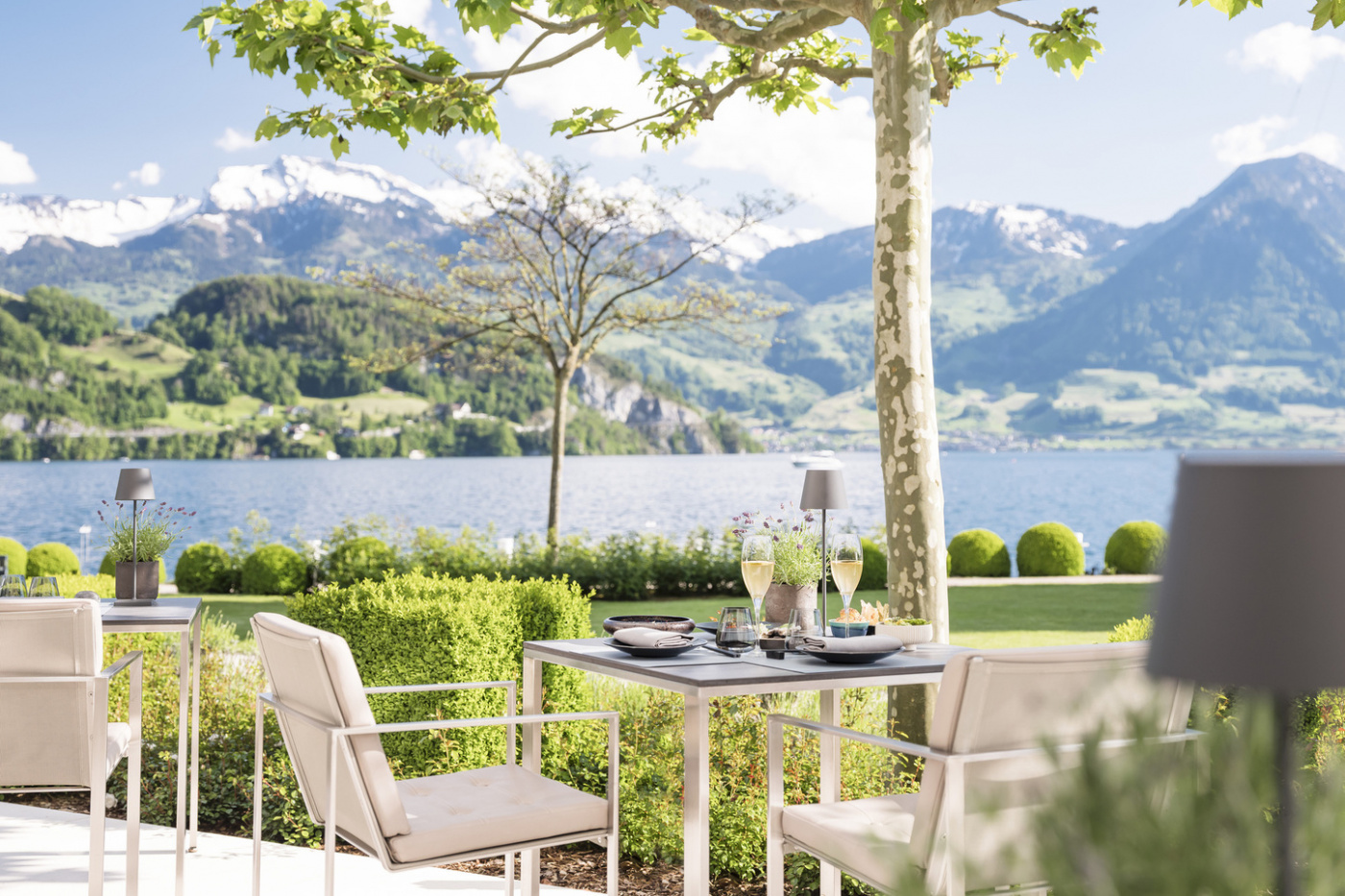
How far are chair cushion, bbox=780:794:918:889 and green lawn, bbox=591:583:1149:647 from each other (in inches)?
270

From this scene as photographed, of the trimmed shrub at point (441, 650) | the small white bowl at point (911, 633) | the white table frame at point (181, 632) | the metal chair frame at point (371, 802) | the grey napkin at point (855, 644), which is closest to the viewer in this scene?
the metal chair frame at point (371, 802)

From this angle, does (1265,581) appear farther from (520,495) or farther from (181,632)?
(520,495)

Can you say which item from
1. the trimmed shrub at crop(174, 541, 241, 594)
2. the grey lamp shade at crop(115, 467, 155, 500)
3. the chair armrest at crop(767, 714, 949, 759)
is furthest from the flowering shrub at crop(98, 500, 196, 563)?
the trimmed shrub at crop(174, 541, 241, 594)

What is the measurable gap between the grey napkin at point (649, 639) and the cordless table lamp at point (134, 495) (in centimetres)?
214

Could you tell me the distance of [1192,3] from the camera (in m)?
4.26

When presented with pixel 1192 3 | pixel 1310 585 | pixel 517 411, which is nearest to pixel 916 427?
pixel 1192 3

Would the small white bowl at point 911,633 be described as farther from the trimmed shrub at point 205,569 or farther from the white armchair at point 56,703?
the trimmed shrub at point 205,569

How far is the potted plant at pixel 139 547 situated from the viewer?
4309 millimetres

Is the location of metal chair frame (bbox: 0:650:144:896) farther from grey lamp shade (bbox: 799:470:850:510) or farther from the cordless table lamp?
grey lamp shade (bbox: 799:470:850:510)

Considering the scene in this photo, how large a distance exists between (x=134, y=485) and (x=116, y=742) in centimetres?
116

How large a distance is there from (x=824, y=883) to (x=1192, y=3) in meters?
3.49

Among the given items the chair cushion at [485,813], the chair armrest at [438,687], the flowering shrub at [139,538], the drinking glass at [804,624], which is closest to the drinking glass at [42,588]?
the flowering shrub at [139,538]

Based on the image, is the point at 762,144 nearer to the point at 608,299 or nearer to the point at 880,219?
the point at 608,299

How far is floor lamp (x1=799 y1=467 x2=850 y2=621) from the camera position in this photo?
3.50 m
